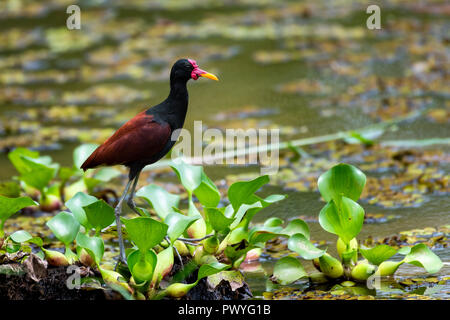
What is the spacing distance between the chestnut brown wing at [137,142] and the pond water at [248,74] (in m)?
0.79

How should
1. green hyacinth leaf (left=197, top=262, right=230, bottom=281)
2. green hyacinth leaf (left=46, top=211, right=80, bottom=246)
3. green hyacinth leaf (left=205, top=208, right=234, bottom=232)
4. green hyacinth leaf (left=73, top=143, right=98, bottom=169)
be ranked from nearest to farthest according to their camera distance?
green hyacinth leaf (left=197, top=262, right=230, bottom=281) < green hyacinth leaf (left=205, top=208, right=234, bottom=232) < green hyacinth leaf (left=46, top=211, right=80, bottom=246) < green hyacinth leaf (left=73, top=143, right=98, bottom=169)

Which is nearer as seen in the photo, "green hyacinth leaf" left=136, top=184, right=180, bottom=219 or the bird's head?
the bird's head

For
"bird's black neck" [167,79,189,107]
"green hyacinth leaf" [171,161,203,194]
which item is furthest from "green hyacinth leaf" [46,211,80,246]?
"bird's black neck" [167,79,189,107]

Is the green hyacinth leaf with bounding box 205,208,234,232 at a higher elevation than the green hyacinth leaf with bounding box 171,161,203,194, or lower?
lower

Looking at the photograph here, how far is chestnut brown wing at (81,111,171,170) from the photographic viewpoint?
331cm

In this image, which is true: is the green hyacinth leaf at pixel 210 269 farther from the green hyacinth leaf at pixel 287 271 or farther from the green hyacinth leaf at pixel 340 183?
the green hyacinth leaf at pixel 340 183

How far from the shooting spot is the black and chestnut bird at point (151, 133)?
3.32 meters

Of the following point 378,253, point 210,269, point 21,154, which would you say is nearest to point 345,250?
point 378,253

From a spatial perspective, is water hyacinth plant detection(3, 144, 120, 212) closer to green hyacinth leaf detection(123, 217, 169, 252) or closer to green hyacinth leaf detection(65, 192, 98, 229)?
green hyacinth leaf detection(65, 192, 98, 229)

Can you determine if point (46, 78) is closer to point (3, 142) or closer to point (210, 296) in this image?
point (3, 142)

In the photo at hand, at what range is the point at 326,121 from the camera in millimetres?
6145

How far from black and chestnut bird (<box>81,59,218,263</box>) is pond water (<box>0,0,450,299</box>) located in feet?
2.52

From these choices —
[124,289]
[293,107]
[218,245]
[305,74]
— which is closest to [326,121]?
[293,107]

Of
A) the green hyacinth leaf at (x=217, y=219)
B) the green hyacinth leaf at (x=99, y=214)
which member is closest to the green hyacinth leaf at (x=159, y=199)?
the green hyacinth leaf at (x=99, y=214)
